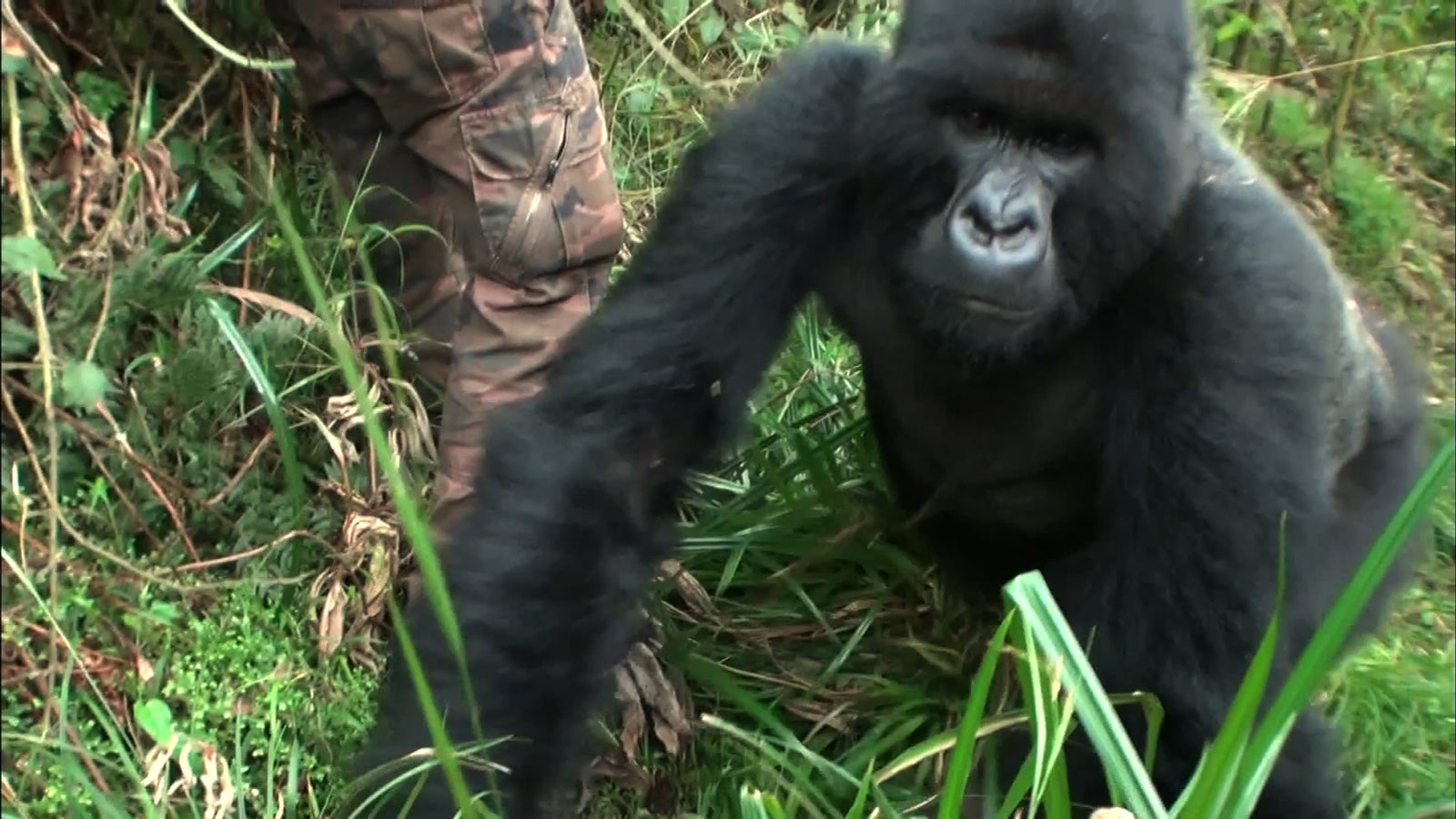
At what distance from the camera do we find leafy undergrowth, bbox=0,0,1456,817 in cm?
216

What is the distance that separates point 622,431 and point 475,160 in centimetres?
72

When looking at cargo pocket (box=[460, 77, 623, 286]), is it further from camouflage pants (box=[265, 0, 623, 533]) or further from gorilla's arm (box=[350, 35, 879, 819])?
gorilla's arm (box=[350, 35, 879, 819])

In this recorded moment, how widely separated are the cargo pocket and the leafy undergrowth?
0.99ft

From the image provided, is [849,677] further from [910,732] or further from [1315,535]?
[1315,535]

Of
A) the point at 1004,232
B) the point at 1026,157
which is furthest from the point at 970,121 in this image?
the point at 1004,232

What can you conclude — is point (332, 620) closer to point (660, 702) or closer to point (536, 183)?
point (660, 702)

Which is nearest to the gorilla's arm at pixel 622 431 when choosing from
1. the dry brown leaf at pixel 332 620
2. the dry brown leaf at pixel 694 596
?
the dry brown leaf at pixel 332 620

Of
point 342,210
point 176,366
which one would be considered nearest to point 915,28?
point 342,210

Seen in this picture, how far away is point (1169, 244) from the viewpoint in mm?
2451

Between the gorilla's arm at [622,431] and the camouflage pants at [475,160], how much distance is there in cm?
29

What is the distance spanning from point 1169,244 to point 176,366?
1.74 metres

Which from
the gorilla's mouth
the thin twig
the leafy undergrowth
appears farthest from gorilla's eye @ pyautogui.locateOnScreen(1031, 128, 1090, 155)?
the thin twig

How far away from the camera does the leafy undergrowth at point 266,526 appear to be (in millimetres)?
2158

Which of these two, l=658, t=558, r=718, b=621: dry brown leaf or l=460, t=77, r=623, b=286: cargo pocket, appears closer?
l=460, t=77, r=623, b=286: cargo pocket
